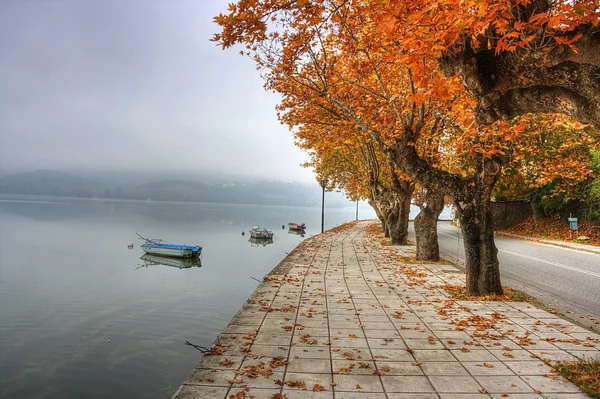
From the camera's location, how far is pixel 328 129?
60.4ft

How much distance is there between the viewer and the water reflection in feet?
92.0

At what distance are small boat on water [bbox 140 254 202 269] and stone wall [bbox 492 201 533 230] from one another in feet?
97.2

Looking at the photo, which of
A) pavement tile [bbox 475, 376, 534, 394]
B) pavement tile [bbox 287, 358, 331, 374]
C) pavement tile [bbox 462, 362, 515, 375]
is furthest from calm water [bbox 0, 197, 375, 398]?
pavement tile [bbox 475, 376, 534, 394]

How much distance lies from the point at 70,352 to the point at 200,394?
880cm

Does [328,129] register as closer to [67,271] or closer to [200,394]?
[200,394]

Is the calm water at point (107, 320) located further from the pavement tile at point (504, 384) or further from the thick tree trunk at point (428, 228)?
the thick tree trunk at point (428, 228)

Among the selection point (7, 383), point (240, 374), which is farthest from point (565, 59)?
point (7, 383)

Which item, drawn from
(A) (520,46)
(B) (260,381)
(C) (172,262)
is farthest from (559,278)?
(C) (172,262)

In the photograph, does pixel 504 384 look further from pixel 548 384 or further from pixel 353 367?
pixel 353 367

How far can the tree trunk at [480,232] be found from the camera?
8961 mm

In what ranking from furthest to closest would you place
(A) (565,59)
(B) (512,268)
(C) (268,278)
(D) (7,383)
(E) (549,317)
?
1. (B) (512,268)
2. (C) (268,278)
3. (D) (7,383)
4. (E) (549,317)
5. (A) (565,59)

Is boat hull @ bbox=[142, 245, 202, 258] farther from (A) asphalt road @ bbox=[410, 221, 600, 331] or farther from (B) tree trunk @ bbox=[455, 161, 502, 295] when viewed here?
(B) tree trunk @ bbox=[455, 161, 502, 295]

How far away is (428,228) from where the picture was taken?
15305 mm

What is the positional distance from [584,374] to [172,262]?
2877 cm
